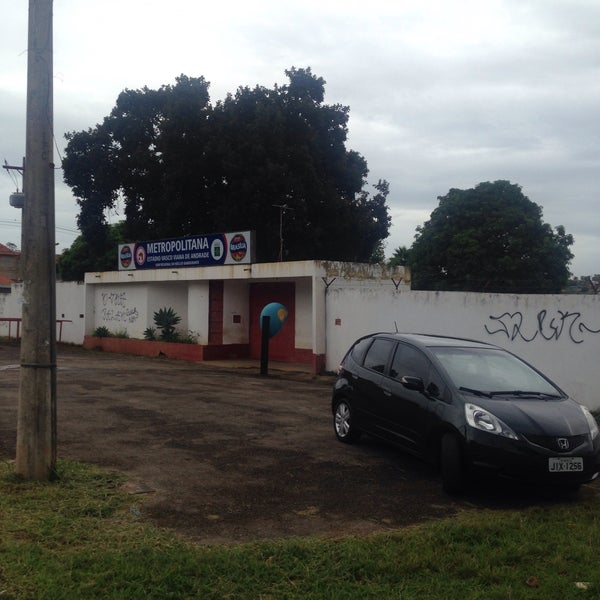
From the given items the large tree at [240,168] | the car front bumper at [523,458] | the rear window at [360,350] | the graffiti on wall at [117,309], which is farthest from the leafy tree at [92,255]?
the car front bumper at [523,458]

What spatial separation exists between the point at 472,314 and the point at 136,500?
31.6 feet

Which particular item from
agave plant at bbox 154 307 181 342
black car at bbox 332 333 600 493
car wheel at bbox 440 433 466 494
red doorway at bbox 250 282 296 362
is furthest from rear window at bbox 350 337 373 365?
agave plant at bbox 154 307 181 342

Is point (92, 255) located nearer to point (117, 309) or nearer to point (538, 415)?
point (117, 309)

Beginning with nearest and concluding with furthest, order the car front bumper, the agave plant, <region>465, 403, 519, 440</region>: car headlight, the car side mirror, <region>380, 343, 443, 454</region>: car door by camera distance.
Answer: the car front bumper, <region>465, 403, 519, 440</region>: car headlight, <region>380, 343, 443, 454</region>: car door, the car side mirror, the agave plant

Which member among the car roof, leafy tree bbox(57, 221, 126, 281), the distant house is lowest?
the car roof

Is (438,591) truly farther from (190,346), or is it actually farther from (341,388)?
(190,346)

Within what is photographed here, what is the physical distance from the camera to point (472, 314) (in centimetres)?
1435

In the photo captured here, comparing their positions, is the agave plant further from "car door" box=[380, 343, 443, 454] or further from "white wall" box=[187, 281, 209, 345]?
"car door" box=[380, 343, 443, 454]

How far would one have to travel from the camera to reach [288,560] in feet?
16.2

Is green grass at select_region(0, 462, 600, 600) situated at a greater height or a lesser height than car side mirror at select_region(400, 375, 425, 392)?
lesser

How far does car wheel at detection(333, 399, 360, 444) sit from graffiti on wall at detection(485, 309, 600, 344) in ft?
18.0

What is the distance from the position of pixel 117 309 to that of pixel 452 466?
69.3ft

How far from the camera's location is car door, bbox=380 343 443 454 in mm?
7301

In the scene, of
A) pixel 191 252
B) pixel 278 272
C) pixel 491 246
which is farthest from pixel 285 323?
pixel 491 246
